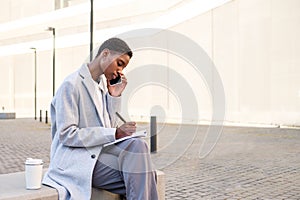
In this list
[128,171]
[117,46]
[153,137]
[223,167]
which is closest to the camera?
[128,171]

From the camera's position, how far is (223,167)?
7.61 m

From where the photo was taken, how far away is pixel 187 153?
31.6 ft

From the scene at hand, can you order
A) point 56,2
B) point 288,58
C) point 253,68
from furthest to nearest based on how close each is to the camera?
point 56,2 → point 253,68 → point 288,58

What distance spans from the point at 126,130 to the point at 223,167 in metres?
5.01

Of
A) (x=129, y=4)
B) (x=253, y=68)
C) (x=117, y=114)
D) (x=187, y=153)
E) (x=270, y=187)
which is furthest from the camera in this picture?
(x=129, y=4)

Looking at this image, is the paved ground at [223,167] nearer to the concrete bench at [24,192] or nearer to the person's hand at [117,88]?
the person's hand at [117,88]

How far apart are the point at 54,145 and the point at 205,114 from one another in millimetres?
18310

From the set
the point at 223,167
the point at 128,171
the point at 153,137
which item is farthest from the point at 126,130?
the point at 153,137

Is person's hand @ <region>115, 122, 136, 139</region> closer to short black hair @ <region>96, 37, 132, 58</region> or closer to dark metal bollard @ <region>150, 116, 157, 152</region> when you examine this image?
short black hair @ <region>96, 37, 132, 58</region>

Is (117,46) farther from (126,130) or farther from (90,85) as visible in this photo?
(126,130)

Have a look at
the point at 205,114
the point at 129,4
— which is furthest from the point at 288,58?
the point at 129,4

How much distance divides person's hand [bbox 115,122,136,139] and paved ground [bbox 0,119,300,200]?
1.97m

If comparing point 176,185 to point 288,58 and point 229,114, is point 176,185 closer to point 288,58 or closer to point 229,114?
point 288,58

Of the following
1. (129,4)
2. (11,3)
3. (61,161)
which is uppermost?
(11,3)
